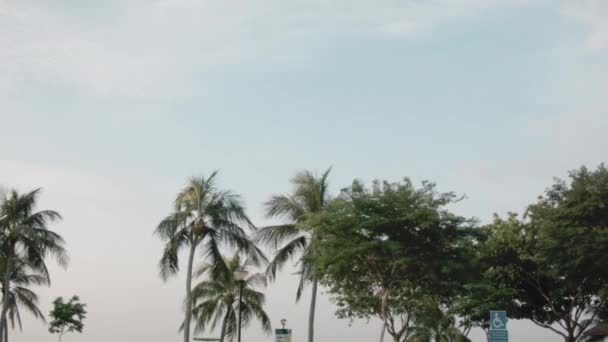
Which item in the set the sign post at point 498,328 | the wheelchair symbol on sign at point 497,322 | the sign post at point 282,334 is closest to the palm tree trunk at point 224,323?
the sign post at point 282,334

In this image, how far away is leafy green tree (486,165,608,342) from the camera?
36.1 meters

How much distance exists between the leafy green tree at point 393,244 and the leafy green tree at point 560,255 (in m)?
5.62

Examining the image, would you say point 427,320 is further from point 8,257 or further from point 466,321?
point 8,257

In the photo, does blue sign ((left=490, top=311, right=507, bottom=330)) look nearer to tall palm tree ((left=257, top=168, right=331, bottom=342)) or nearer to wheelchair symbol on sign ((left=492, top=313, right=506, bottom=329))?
wheelchair symbol on sign ((left=492, top=313, right=506, bottom=329))

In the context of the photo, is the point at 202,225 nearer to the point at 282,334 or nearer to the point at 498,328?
the point at 282,334

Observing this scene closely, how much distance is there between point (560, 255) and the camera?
3759 centimetres

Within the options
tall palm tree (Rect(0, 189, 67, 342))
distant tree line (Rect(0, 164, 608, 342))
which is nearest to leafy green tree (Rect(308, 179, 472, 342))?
distant tree line (Rect(0, 164, 608, 342))

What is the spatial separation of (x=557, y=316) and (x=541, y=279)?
107 inches

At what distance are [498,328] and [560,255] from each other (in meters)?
24.3

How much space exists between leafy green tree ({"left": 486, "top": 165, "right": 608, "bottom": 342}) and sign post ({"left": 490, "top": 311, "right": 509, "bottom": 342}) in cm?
2200

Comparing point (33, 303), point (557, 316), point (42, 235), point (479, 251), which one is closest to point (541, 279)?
point (557, 316)

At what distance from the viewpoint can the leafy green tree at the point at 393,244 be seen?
110 feet

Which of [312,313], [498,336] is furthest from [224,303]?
[498,336]

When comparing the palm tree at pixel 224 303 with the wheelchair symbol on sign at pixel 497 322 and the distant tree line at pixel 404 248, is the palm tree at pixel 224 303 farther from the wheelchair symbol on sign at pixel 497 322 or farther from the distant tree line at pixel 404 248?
the wheelchair symbol on sign at pixel 497 322
